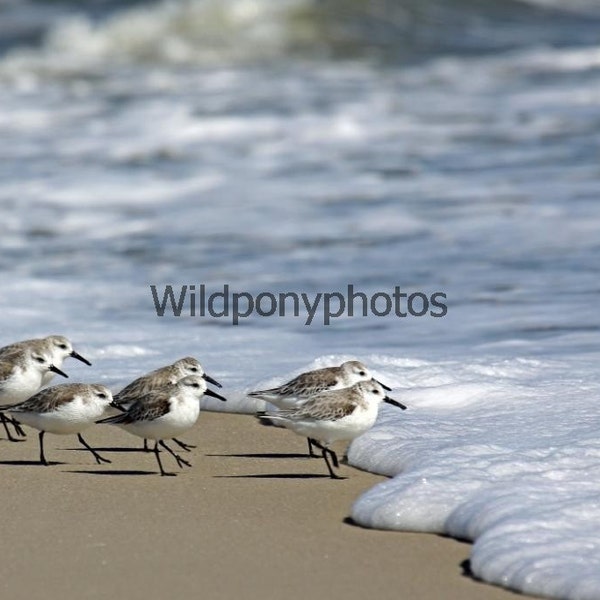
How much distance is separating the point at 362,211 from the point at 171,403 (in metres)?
7.28

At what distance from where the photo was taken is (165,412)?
20.8 ft

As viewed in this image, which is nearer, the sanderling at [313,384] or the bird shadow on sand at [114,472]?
the bird shadow on sand at [114,472]

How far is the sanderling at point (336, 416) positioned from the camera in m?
6.29

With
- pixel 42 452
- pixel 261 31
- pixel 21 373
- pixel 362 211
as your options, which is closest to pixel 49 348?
pixel 21 373

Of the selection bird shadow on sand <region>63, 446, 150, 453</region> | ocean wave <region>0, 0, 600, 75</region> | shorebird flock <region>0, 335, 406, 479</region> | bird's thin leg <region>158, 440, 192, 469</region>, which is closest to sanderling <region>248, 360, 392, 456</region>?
shorebird flock <region>0, 335, 406, 479</region>

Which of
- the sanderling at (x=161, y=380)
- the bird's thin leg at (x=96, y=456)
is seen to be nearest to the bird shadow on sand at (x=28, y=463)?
the bird's thin leg at (x=96, y=456)

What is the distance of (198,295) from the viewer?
1070 cm

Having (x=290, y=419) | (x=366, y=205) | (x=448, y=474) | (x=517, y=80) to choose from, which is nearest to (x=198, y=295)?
(x=366, y=205)

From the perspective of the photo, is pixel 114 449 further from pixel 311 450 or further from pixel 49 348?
pixel 311 450

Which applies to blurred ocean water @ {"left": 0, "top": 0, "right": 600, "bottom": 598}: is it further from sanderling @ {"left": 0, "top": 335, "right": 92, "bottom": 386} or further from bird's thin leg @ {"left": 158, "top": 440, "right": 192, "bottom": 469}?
sanderling @ {"left": 0, "top": 335, "right": 92, "bottom": 386}

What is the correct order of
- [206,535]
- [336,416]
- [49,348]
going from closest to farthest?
[206,535]
[336,416]
[49,348]

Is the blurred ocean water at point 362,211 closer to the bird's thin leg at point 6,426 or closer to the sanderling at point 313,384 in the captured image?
the sanderling at point 313,384

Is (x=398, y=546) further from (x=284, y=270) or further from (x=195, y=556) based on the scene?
(x=284, y=270)

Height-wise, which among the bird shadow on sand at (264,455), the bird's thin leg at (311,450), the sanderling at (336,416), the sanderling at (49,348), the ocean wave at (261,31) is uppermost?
the ocean wave at (261,31)
